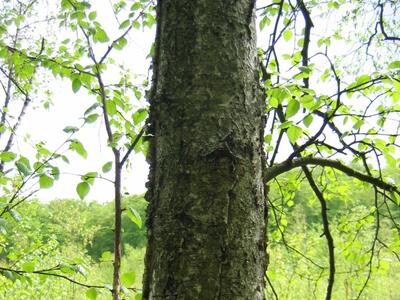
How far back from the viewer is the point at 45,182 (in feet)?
4.33

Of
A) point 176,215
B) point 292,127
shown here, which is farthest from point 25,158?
point 176,215

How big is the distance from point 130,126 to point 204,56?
1.13 m

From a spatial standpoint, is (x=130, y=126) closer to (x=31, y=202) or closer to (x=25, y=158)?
(x=25, y=158)

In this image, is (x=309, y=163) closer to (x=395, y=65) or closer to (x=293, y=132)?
(x=293, y=132)

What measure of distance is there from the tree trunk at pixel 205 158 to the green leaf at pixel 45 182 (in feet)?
2.25

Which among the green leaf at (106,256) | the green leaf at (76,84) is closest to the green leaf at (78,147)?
the green leaf at (76,84)

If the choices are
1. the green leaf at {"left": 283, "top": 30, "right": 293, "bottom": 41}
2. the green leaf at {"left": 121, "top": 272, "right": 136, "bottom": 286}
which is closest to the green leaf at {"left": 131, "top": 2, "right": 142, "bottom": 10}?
the green leaf at {"left": 283, "top": 30, "right": 293, "bottom": 41}

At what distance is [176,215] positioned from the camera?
0.66m

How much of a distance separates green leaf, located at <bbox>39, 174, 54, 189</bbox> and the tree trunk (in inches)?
27.0

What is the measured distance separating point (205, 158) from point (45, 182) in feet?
2.63

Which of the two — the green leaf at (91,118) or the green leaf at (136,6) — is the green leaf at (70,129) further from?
the green leaf at (136,6)

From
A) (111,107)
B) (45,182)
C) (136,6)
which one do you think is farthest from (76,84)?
(136,6)

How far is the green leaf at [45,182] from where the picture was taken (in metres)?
1.32

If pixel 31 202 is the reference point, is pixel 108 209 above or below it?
above
